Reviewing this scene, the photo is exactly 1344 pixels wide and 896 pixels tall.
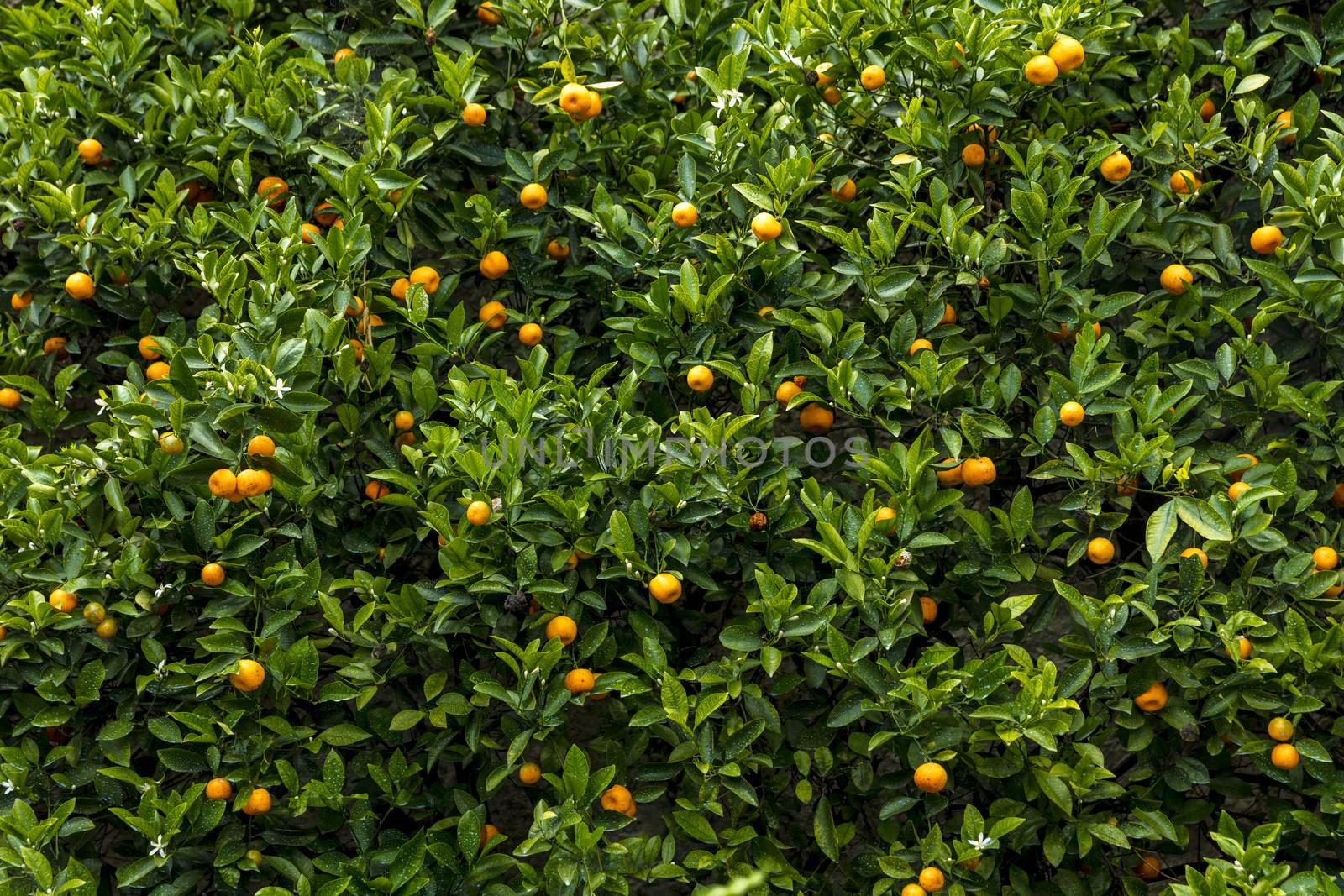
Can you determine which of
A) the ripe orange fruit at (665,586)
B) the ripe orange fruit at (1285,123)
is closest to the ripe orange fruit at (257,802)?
the ripe orange fruit at (665,586)

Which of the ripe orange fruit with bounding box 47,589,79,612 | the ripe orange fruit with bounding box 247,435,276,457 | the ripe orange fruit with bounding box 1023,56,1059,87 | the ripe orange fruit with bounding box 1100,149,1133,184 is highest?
the ripe orange fruit with bounding box 1023,56,1059,87

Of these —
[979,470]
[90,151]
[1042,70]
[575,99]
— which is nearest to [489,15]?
[575,99]

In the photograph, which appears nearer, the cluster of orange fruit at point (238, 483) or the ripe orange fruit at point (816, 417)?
the cluster of orange fruit at point (238, 483)

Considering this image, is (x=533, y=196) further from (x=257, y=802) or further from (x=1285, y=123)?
(x=1285, y=123)

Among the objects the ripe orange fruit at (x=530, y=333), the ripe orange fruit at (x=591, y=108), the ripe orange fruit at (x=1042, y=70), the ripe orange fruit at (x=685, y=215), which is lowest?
the ripe orange fruit at (x=530, y=333)

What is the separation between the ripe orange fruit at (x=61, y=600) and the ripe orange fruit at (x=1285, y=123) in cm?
272

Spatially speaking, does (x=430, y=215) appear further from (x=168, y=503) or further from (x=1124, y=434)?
(x=1124, y=434)

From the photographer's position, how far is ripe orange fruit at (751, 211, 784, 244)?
2.49m

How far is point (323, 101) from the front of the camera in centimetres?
292

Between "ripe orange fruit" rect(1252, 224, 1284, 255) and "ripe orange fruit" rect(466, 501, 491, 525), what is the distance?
1713 mm

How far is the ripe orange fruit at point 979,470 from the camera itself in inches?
93.0

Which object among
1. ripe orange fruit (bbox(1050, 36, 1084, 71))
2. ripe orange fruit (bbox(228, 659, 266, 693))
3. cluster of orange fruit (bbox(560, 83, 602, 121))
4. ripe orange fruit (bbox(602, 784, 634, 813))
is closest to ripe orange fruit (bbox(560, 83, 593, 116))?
cluster of orange fruit (bbox(560, 83, 602, 121))

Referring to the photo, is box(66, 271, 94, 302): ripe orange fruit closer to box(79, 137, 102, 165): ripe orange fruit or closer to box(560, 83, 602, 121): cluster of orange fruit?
box(79, 137, 102, 165): ripe orange fruit

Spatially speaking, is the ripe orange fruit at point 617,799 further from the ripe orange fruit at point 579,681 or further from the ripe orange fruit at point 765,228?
the ripe orange fruit at point 765,228
